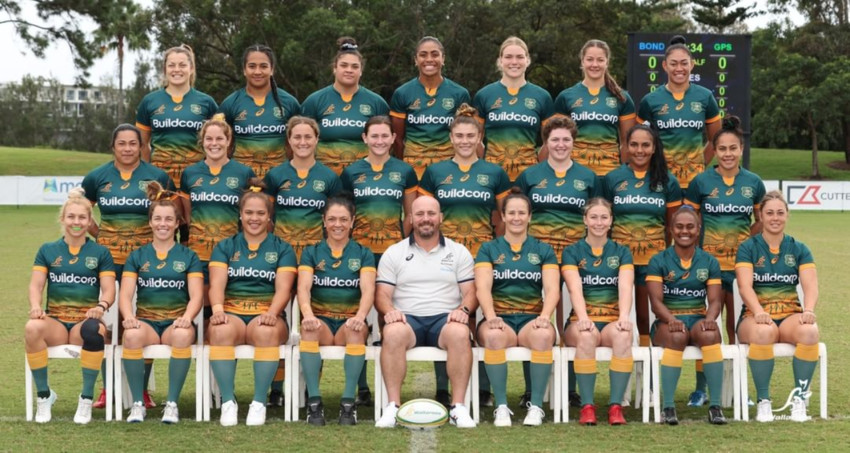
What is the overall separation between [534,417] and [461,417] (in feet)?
1.30

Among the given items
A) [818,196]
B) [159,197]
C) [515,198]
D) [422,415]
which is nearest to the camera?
[422,415]

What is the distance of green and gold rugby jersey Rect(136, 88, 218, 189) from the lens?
6.33 meters

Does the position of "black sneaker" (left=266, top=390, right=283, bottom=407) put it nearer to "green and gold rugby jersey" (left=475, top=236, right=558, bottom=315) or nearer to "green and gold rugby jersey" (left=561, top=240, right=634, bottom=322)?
"green and gold rugby jersey" (left=475, top=236, right=558, bottom=315)

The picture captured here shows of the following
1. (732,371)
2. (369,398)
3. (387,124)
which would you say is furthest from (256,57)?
(732,371)

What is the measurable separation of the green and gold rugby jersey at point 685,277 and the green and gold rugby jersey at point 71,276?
9.80ft

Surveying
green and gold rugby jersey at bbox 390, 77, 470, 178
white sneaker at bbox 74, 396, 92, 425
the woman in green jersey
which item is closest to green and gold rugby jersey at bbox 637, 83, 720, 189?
green and gold rugby jersey at bbox 390, 77, 470, 178

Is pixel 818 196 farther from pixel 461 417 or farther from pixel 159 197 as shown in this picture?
pixel 159 197

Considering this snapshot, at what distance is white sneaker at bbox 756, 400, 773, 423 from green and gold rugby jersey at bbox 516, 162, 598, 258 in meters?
1.34

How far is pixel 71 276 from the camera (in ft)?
18.6

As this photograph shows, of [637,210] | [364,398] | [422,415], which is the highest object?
[637,210]

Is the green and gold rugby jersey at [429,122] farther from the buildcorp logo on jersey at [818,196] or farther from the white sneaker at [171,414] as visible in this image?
the buildcorp logo on jersey at [818,196]

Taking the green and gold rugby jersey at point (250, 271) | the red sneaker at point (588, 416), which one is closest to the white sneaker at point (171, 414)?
the green and gold rugby jersey at point (250, 271)

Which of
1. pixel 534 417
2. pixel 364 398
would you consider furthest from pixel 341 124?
pixel 534 417

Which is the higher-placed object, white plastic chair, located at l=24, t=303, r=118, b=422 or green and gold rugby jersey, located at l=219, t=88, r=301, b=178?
green and gold rugby jersey, located at l=219, t=88, r=301, b=178
